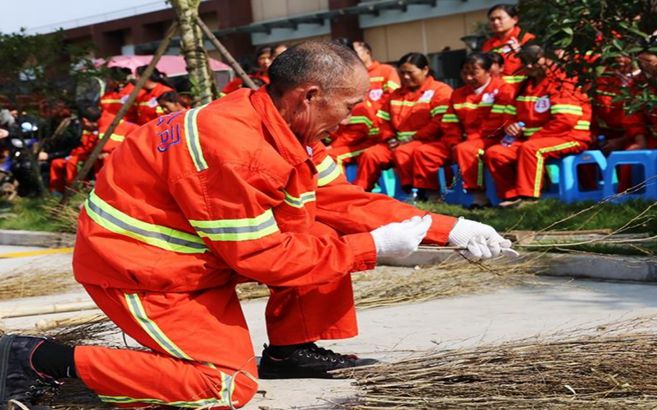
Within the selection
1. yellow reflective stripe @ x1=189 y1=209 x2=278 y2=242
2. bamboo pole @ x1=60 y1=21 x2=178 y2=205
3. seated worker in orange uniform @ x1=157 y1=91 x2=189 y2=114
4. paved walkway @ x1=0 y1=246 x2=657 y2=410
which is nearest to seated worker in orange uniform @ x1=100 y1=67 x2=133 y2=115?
seated worker in orange uniform @ x1=157 y1=91 x2=189 y2=114

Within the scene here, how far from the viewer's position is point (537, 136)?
929cm

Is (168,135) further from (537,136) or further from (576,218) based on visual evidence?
(537,136)

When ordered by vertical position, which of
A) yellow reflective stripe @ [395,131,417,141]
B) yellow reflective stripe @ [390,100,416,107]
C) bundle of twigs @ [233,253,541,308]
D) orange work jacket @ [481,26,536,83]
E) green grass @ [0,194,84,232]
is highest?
orange work jacket @ [481,26,536,83]

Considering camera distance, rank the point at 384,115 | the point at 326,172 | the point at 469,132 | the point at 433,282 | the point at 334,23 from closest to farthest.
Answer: the point at 326,172, the point at 433,282, the point at 469,132, the point at 384,115, the point at 334,23

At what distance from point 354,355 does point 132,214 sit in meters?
1.28

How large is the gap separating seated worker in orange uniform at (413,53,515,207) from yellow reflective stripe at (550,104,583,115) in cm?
58

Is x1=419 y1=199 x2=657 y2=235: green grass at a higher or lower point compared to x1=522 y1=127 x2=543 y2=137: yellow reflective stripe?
lower

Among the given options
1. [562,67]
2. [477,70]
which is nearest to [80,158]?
[477,70]

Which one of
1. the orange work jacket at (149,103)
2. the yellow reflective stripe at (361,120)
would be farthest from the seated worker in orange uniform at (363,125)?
the orange work jacket at (149,103)

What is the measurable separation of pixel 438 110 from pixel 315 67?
6700mm

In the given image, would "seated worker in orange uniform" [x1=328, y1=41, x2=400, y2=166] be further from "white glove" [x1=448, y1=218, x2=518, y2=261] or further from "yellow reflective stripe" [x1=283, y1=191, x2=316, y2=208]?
"yellow reflective stripe" [x1=283, y1=191, x2=316, y2=208]

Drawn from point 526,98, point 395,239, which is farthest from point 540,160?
point 395,239

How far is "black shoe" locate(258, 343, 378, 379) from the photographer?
15.0 ft

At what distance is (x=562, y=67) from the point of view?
24.7 ft
